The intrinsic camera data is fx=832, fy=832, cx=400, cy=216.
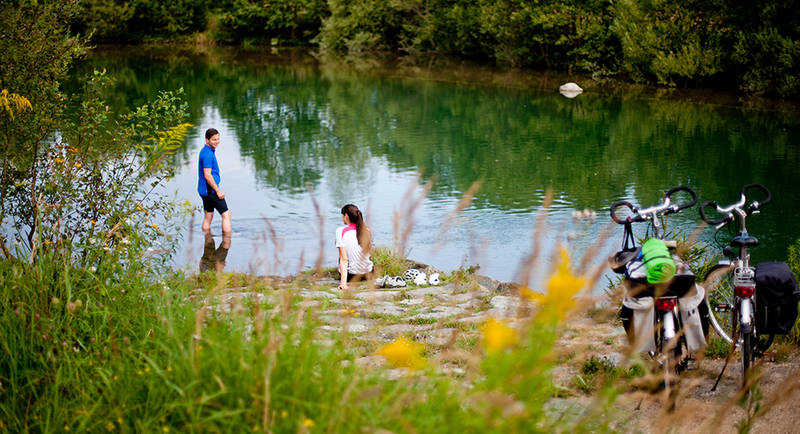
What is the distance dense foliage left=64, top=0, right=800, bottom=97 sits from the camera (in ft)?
91.6

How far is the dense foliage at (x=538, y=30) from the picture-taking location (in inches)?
1099

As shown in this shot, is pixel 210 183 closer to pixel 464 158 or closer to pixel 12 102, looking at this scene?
pixel 12 102

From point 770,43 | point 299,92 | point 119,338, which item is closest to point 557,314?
point 119,338

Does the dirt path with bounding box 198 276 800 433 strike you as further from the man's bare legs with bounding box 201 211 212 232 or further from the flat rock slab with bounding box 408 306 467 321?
the man's bare legs with bounding box 201 211 212 232

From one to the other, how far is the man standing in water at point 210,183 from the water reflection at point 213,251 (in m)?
0.15

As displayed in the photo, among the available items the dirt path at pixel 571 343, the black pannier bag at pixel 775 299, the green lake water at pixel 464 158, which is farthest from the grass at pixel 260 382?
the black pannier bag at pixel 775 299

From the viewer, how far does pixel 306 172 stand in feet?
56.7

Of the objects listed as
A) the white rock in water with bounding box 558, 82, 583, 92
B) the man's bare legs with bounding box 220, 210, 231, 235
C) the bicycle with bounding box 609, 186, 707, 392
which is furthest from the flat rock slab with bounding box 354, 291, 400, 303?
the white rock in water with bounding box 558, 82, 583, 92

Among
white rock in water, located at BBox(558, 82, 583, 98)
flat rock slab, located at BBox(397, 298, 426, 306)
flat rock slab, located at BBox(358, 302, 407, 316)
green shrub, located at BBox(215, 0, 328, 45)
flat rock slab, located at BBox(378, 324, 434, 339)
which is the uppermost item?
green shrub, located at BBox(215, 0, 328, 45)

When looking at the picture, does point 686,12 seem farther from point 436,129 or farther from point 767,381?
point 767,381

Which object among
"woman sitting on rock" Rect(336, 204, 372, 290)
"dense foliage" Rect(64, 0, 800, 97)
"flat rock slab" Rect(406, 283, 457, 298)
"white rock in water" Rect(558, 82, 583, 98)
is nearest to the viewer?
"flat rock slab" Rect(406, 283, 457, 298)

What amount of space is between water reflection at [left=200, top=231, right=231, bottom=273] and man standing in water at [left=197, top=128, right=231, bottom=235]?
0.15 meters

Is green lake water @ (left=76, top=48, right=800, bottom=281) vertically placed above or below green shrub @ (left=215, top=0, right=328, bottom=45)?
below

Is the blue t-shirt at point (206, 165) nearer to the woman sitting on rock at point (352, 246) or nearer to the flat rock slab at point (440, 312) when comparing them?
the woman sitting on rock at point (352, 246)
